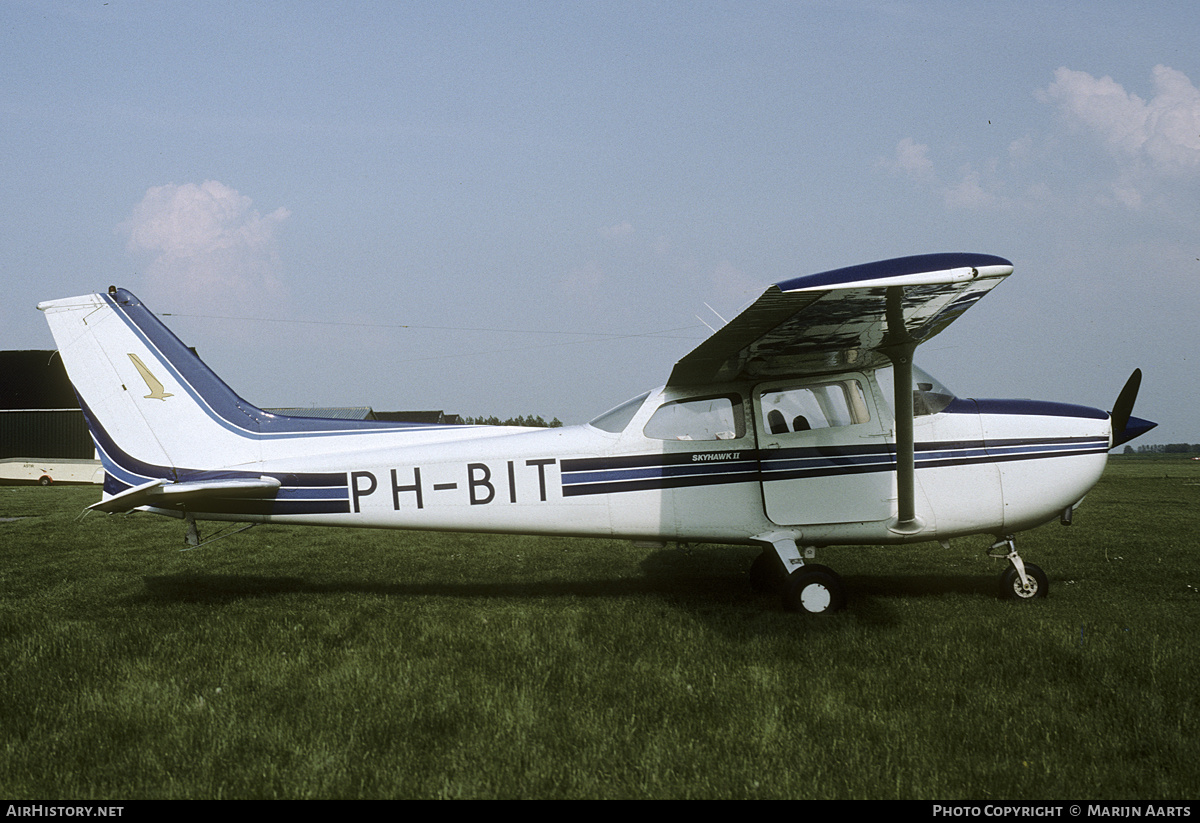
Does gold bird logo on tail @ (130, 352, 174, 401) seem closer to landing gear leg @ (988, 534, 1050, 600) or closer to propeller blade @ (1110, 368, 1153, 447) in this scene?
landing gear leg @ (988, 534, 1050, 600)

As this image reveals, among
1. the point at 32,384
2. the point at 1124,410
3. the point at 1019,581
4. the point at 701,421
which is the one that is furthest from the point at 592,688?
the point at 32,384

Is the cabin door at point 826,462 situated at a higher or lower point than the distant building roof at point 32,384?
lower

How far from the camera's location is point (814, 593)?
6.40 metres

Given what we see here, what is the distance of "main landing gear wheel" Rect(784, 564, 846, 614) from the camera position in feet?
20.9

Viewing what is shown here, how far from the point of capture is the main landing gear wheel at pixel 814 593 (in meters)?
6.38

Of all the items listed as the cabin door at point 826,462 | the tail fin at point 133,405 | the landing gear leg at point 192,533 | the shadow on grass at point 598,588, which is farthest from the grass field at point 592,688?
the tail fin at point 133,405

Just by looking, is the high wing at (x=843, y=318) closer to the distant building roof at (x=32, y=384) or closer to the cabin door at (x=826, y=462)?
the cabin door at (x=826, y=462)

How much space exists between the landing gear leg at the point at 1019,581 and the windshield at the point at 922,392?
4.56 feet

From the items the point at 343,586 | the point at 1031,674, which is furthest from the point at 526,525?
the point at 1031,674

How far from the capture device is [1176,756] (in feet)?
11.7

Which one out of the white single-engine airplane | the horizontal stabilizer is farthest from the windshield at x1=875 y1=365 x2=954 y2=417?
the horizontal stabilizer

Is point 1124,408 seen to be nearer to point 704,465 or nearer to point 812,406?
point 812,406
